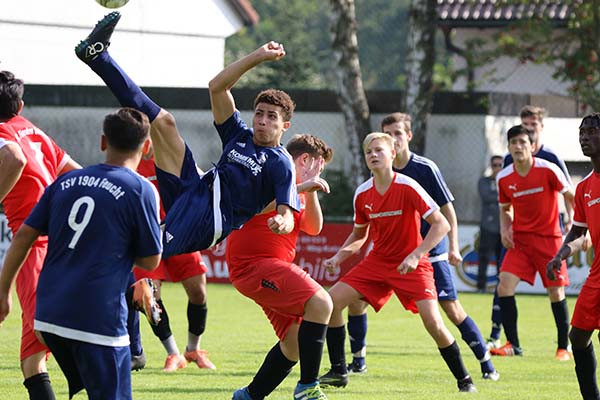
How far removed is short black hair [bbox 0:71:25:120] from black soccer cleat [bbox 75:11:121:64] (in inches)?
21.9

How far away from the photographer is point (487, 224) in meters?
19.3

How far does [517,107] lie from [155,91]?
257 inches

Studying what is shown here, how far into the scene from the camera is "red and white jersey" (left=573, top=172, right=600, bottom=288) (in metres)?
7.60

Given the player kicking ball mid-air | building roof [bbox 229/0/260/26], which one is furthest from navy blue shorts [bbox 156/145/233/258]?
building roof [bbox 229/0/260/26]

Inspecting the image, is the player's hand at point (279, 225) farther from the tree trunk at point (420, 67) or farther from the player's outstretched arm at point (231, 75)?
the tree trunk at point (420, 67)

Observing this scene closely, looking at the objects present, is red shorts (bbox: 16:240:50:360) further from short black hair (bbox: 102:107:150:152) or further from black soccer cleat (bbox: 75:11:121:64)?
short black hair (bbox: 102:107:150:152)

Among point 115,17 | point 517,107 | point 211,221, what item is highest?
point 517,107

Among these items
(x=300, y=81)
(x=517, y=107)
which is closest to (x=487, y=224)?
(x=517, y=107)

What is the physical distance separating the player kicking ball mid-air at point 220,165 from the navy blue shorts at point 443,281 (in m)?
2.98

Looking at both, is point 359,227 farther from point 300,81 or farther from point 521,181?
point 300,81

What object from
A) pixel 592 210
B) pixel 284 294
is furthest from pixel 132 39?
pixel 592 210

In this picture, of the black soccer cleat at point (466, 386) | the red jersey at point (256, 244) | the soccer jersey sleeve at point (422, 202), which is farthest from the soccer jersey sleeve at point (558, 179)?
the red jersey at point (256, 244)

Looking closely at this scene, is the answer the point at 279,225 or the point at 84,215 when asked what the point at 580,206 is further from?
the point at 84,215

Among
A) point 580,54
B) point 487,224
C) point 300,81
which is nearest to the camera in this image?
point 487,224
